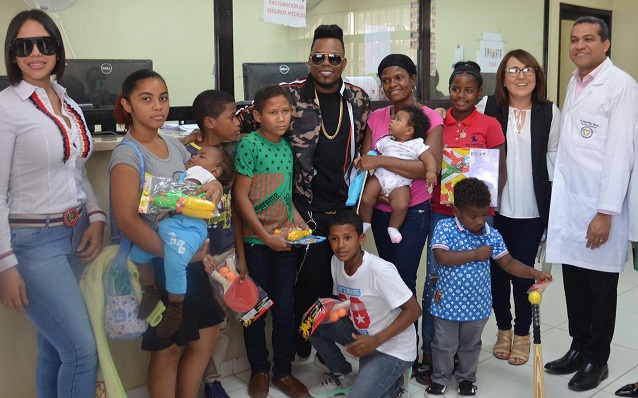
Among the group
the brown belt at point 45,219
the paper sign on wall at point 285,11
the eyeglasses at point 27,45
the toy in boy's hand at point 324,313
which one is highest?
the paper sign on wall at point 285,11

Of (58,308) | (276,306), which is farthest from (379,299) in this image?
(58,308)

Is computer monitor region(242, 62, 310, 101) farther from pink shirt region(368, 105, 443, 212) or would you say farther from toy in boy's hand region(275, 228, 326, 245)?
toy in boy's hand region(275, 228, 326, 245)

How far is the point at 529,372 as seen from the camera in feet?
9.96

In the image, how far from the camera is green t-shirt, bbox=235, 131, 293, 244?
8.39ft

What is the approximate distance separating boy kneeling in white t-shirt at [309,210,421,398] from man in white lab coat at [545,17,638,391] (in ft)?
2.70

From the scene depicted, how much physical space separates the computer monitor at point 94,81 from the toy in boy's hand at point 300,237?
43.2 inches

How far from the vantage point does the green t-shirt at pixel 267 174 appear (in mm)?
2557

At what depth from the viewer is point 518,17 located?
654 centimetres

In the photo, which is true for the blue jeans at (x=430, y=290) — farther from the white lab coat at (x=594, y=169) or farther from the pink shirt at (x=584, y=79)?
the pink shirt at (x=584, y=79)

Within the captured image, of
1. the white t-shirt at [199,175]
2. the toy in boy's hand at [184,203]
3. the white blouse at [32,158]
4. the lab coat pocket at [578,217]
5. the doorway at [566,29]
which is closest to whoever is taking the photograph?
the white blouse at [32,158]

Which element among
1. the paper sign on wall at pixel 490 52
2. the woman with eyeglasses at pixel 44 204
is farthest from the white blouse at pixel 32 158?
the paper sign on wall at pixel 490 52

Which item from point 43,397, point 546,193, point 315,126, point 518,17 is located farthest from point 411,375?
point 518,17

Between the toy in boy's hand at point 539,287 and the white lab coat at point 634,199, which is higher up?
the white lab coat at point 634,199

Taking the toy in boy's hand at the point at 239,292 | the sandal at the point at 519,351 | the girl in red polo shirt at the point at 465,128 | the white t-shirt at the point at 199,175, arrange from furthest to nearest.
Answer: the sandal at the point at 519,351 → the girl in red polo shirt at the point at 465,128 → the toy in boy's hand at the point at 239,292 → the white t-shirt at the point at 199,175
